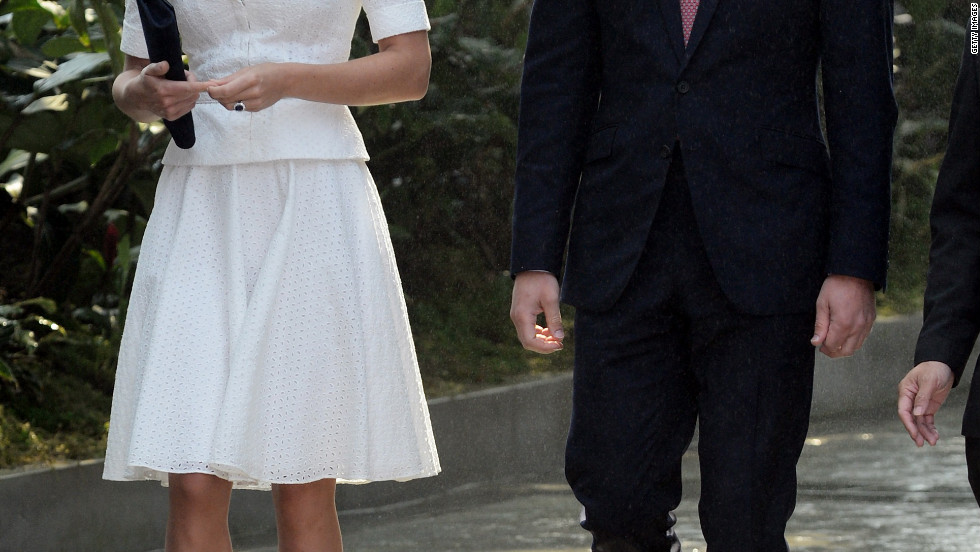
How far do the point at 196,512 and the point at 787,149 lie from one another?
138 centimetres

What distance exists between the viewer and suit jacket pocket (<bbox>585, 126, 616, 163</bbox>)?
3.18 m

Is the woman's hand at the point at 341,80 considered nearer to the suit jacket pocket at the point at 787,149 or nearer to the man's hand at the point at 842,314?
the suit jacket pocket at the point at 787,149

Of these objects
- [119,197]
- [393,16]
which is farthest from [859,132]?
[119,197]

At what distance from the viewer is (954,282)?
2602 millimetres

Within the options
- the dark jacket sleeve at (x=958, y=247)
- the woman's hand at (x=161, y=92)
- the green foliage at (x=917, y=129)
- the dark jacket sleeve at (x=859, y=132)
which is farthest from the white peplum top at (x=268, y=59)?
the green foliage at (x=917, y=129)

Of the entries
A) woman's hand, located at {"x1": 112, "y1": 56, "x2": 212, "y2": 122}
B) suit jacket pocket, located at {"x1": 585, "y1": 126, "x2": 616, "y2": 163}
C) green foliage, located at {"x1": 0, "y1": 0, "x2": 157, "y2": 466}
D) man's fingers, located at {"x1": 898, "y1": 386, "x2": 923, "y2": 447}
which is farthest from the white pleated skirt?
green foliage, located at {"x1": 0, "y1": 0, "x2": 157, "y2": 466}

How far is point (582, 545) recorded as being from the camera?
18.5 ft

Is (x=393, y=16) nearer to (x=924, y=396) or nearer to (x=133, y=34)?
(x=133, y=34)

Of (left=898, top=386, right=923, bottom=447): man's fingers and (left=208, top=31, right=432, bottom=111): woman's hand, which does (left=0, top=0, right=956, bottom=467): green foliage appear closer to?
(left=208, top=31, right=432, bottom=111): woman's hand

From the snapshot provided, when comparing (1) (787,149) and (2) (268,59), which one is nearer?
(1) (787,149)

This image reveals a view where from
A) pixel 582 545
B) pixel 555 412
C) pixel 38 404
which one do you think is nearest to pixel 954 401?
pixel 555 412

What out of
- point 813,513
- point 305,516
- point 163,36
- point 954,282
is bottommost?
point 813,513

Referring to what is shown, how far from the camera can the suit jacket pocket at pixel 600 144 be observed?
318 cm

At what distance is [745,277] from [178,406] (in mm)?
1142
